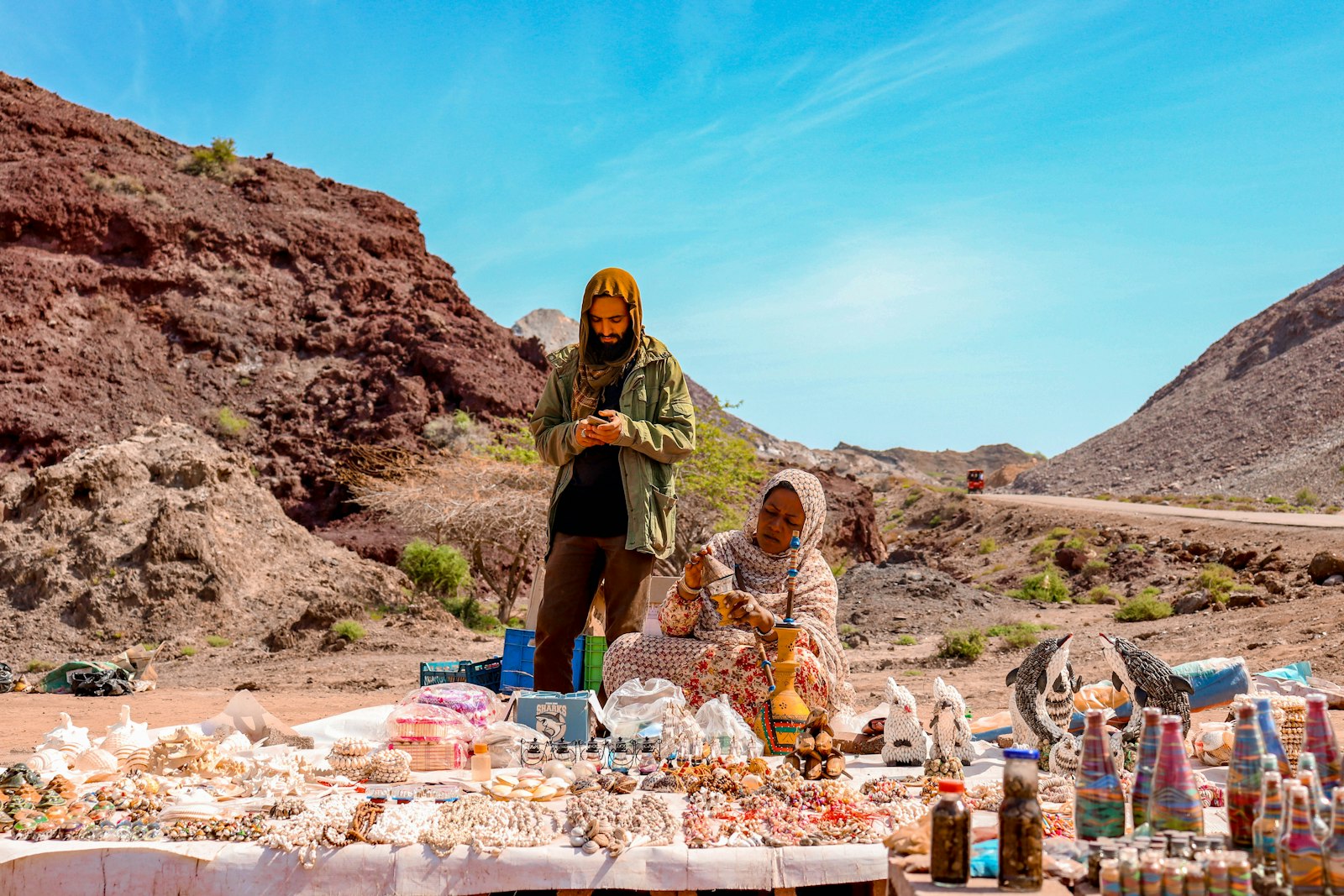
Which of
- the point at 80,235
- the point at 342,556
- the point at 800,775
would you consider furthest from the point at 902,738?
the point at 80,235

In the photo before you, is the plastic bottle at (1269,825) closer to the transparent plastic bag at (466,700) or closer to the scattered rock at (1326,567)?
the transparent plastic bag at (466,700)

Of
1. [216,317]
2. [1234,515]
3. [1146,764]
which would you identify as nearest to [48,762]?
[1146,764]

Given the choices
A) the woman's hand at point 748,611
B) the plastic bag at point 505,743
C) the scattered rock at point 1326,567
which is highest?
the scattered rock at point 1326,567

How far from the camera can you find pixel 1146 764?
2.70 metres

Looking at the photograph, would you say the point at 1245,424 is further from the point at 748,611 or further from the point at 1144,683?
the point at 748,611

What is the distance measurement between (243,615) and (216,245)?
14.5 metres

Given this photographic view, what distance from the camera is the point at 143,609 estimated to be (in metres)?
12.8

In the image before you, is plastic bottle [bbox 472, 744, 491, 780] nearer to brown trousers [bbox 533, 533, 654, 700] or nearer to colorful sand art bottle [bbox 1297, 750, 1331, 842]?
brown trousers [bbox 533, 533, 654, 700]

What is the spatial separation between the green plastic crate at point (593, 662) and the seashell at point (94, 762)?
2.33 metres

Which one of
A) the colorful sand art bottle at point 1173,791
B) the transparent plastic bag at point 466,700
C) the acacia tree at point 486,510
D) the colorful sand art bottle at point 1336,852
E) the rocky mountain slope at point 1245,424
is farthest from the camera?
the rocky mountain slope at point 1245,424

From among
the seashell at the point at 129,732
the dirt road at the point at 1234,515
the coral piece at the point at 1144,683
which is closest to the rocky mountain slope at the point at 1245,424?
Answer: the dirt road at the point at 1234,515

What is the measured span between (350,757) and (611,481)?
1.90 meters

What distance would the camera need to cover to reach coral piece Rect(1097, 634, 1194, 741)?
408 centimetres

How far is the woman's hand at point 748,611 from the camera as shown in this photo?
4695mm
